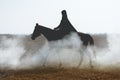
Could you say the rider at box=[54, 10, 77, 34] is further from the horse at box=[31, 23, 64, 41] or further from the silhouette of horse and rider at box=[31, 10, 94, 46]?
the horse at box=[31, 23, 64, 41]

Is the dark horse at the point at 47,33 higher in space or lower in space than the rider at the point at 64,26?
lower

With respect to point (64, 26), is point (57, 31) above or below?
below

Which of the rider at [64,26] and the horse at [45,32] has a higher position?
the rider at [64,26]

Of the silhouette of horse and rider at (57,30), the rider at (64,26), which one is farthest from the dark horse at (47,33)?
the rider at (64,26)

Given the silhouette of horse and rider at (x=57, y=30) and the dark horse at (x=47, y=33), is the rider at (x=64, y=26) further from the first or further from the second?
the dark horse at (x=47, y=33)

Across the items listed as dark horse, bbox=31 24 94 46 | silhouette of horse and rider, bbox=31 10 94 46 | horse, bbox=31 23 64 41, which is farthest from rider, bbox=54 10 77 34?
horse, bbox=31 23 64 41

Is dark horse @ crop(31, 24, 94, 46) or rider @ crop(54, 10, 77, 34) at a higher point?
rider @ crop(54, 10, 77, 34)

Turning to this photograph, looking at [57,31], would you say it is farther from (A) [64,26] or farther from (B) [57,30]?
(A) [64,26]

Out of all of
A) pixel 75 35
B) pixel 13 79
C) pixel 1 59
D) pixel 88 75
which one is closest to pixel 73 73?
pixel 88 75

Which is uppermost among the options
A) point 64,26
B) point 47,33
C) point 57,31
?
point 64,26

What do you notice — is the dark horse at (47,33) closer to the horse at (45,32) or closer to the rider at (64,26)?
the horse at (45,32)

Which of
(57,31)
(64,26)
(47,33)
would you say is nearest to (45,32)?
(47,33)

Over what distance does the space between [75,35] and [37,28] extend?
8.96 feet

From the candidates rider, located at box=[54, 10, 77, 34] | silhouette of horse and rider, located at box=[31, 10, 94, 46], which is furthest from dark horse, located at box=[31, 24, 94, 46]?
rider, located at box=[54, 10, 77, 34]
